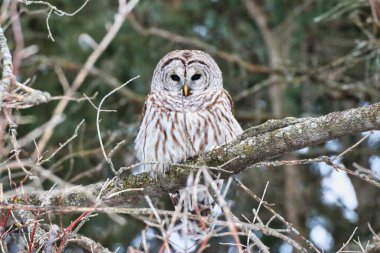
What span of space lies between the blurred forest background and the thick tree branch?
2.80 m

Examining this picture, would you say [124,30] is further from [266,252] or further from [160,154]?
[266,252]

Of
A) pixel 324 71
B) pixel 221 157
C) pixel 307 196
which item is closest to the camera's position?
pixel 221 157

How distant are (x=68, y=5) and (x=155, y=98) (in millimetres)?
2541

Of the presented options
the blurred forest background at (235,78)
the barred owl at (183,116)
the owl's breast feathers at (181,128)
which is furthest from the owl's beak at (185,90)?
the blurred forest background at (235,78)

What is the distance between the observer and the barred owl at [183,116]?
6.26 meters

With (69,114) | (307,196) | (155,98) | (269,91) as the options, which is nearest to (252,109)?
(269,91)

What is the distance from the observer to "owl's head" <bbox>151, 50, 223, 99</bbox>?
6.97 metres

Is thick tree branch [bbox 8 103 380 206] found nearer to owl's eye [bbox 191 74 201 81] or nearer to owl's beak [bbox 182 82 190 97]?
owl's beak [bbox 182 82 190 97]

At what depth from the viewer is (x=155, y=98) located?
6680 millimetres

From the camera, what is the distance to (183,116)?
639cm

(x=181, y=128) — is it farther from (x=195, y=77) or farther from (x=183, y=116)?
(x=195, y=77)

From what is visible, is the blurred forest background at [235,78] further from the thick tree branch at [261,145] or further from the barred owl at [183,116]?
the thick tree branch at [261,145]

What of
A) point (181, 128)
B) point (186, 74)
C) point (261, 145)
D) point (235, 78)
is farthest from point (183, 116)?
point (235, 78)

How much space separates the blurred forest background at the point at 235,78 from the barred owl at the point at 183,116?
1.17 meters
